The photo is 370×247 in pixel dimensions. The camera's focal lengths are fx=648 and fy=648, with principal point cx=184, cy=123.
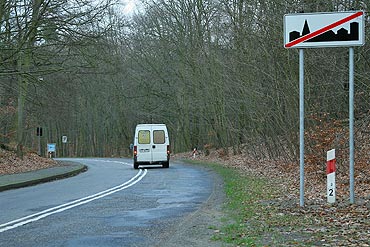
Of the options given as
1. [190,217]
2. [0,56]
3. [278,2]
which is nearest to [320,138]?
[278,2]

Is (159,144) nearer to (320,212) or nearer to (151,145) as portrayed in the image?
(151,145)

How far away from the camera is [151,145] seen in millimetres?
34312

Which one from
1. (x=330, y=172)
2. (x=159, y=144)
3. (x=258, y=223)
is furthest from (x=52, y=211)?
(x=159, y=144)

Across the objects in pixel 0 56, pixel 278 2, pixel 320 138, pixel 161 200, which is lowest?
pixel 161 200

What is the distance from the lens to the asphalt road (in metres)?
9.88

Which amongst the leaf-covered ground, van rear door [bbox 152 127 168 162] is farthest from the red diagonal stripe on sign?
van rear door [bbox 152 127 168 162]

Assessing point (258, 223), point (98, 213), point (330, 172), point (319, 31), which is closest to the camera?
point (258, 223)

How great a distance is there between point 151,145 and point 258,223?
78.3 ft

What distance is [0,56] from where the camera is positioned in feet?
72.9

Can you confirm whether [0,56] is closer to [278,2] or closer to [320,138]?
[278,2]

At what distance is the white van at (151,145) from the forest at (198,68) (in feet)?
13.1

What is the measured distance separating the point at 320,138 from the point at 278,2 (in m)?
4.73

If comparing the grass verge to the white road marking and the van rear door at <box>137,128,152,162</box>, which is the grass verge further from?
the van rear door at <box>137,128,152,162</box>

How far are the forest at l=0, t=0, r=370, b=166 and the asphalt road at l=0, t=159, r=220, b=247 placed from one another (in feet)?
15.3
